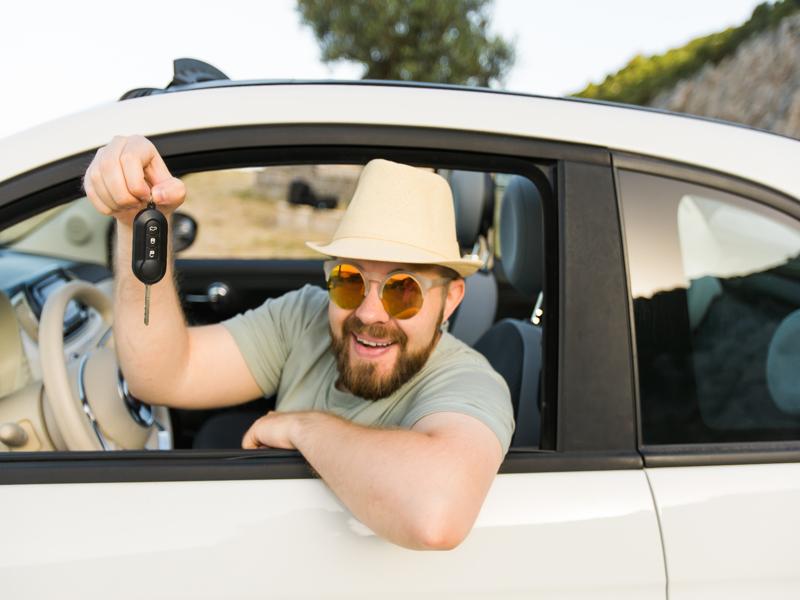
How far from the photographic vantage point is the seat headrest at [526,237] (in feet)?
5.77

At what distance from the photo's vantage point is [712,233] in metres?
1.45

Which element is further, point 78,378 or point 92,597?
point 78,378

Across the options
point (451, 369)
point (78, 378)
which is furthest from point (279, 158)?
point (78, 378)

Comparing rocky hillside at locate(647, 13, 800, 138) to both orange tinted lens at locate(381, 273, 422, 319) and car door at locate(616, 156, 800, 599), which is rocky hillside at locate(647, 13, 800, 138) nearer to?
car door at locate(616, 156, 800, 599)

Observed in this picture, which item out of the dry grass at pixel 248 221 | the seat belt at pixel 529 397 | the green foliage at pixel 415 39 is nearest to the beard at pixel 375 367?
the seat belt at pixel 529 397

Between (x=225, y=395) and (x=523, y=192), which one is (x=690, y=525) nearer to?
(x=523, y=192)

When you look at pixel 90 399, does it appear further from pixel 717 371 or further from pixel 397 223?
pixel 717 371

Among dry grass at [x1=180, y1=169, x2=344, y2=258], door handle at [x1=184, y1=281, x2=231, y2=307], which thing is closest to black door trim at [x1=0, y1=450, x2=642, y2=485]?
door handle at [x1=184, y1=281, x2=231, y2=307]

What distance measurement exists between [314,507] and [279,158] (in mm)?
671

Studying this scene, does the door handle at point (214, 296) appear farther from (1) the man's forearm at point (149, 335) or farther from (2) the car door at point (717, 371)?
(2) the car door at point (717, 371)

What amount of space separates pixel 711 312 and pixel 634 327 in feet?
0.80

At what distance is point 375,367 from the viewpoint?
167cm

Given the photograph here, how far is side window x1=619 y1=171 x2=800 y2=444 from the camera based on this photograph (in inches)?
54.4

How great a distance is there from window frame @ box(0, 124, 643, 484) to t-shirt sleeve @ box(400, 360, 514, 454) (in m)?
0.10
